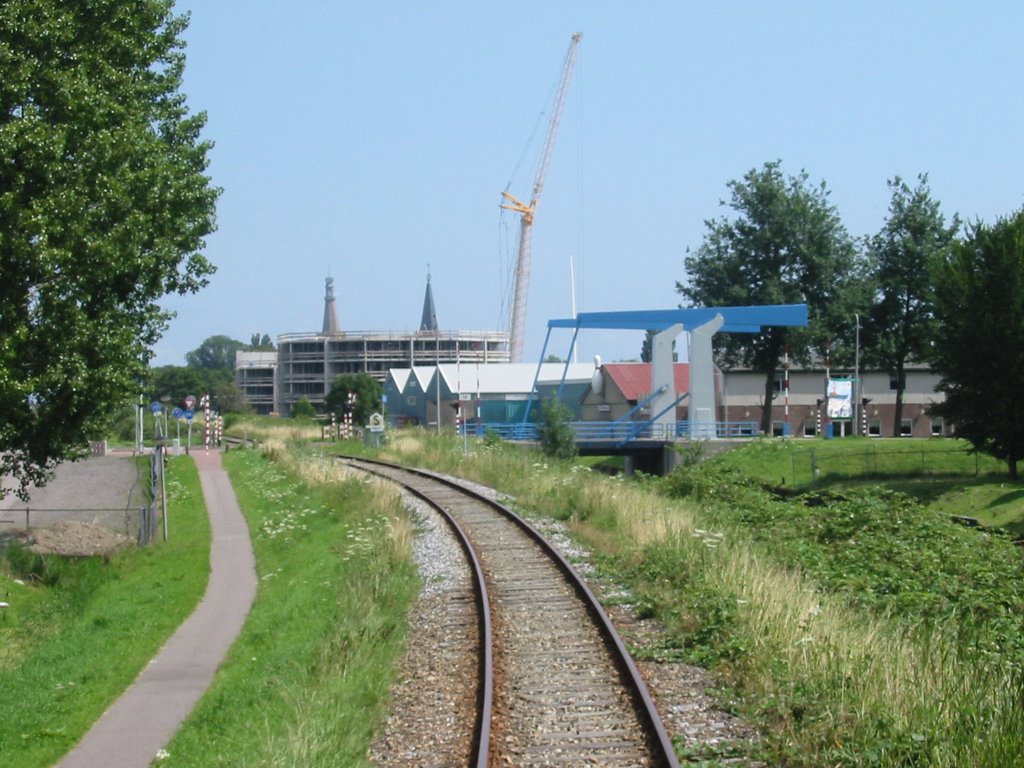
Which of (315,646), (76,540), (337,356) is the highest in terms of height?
(337,356)

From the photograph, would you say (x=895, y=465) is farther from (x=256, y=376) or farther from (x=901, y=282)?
(x=256, y=376)

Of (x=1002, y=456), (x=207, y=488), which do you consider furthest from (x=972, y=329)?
(x=207, y=488)

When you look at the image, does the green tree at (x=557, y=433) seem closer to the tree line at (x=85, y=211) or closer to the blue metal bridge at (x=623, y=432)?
the blue metal bridge at (x=623, y=432)

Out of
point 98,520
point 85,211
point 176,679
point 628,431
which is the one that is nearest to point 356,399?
point 628,431

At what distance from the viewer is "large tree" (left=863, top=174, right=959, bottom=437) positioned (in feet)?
233

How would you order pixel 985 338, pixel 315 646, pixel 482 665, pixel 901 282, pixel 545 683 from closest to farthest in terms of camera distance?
1. pixel 545 683
2. pixel 482 665
3. pixel 315 646
4. pixel 985 338
5. pixel 901 282

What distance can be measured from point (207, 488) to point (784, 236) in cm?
4489

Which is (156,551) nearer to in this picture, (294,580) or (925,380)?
(294,580)

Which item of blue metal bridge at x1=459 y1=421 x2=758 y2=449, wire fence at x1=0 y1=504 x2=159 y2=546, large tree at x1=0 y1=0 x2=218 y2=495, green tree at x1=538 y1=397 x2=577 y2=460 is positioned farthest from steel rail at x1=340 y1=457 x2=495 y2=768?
blue metal bridge at x1=459 y1=421 x2=758 y2=449

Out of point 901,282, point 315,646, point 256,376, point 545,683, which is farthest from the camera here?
point 256,376

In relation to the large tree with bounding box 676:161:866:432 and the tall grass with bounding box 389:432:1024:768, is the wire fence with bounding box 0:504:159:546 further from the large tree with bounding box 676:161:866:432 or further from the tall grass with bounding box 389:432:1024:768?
the large tree with bounding box 676:161:866:432

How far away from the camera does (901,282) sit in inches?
2825

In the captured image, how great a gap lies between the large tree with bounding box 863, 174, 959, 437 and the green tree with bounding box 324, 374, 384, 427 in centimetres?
3313

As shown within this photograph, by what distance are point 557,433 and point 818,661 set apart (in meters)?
39.4
